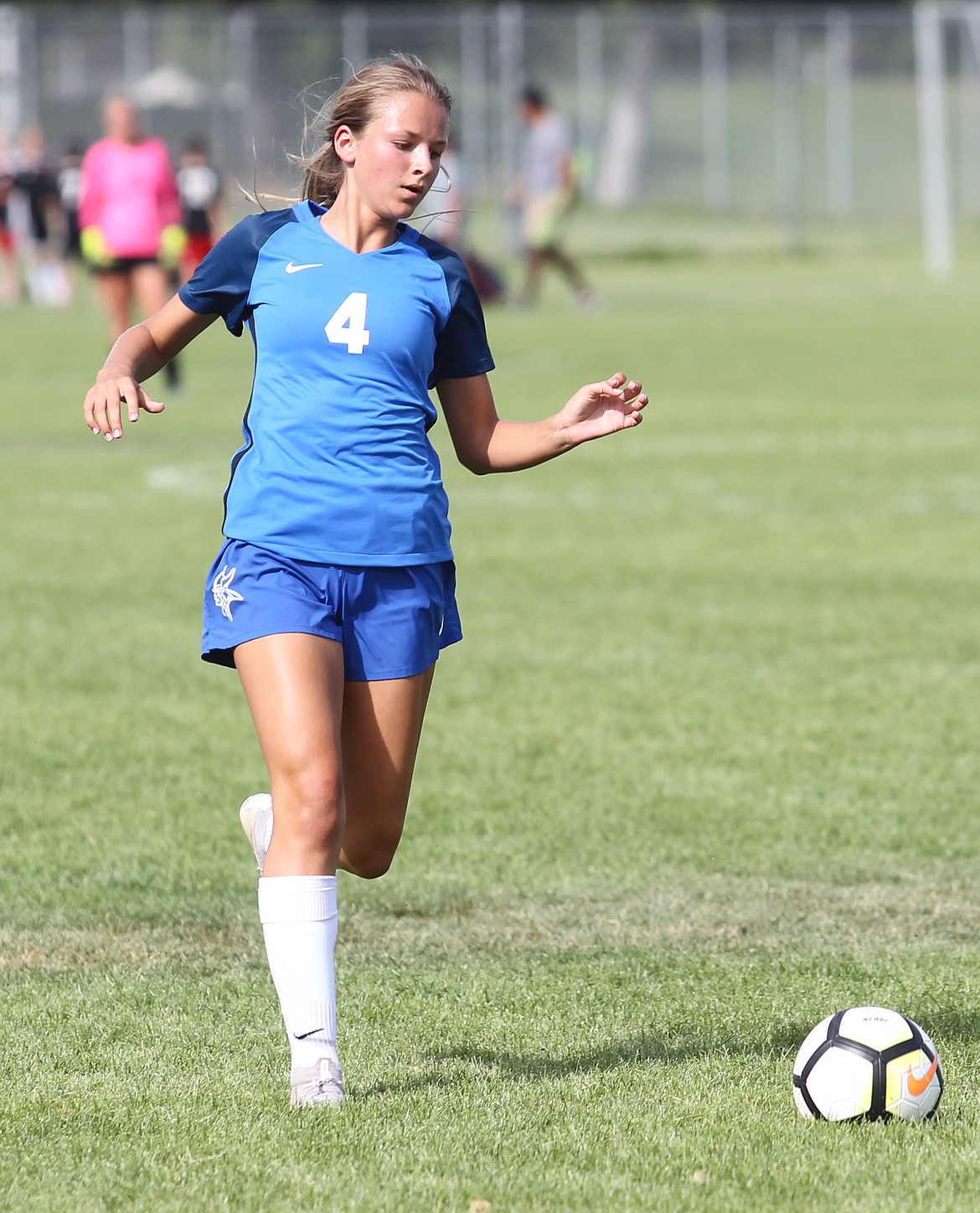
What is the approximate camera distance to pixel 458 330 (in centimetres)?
424

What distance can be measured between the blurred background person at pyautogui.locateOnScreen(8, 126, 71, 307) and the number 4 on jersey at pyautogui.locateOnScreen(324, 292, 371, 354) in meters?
26.0

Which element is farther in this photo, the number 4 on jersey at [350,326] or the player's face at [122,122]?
the player's face at [122,122]

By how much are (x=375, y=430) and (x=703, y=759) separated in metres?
3.17

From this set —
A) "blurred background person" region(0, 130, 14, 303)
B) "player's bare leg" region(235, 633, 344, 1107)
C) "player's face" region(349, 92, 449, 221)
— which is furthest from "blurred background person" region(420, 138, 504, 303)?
"player's bare leg" region(235, 633, 344, 1107)

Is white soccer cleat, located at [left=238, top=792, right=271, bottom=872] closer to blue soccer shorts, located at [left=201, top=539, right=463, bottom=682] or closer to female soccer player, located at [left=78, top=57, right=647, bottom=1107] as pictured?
female soccer player, located at [left=78, top=57, right=647, bottom=1107]

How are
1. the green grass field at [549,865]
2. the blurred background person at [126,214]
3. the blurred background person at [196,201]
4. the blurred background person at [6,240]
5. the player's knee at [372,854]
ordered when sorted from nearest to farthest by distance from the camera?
the green grass field at [549,865]
the player's knee at [372,854]
the blurred background person at [126,214]
the blurred background person at [196,201]
the blurred background person at [6,240]

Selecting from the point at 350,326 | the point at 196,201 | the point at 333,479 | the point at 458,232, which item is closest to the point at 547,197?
the point at 458,232

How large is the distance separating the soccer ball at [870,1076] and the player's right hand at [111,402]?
182 cm

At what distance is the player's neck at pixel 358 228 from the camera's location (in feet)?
13.6

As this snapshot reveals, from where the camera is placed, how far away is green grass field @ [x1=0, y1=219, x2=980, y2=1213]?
3.64 m

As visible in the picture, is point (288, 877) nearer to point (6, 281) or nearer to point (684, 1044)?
point (684, 1044)

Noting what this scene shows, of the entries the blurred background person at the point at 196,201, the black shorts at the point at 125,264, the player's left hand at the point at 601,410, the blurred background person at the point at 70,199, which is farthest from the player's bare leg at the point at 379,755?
the blurred background person at the point at 70,199

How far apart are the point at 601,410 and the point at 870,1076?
1.49 metres

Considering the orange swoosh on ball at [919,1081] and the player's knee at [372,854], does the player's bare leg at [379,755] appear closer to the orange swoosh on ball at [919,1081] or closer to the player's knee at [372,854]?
the player's knee at [372,854]
